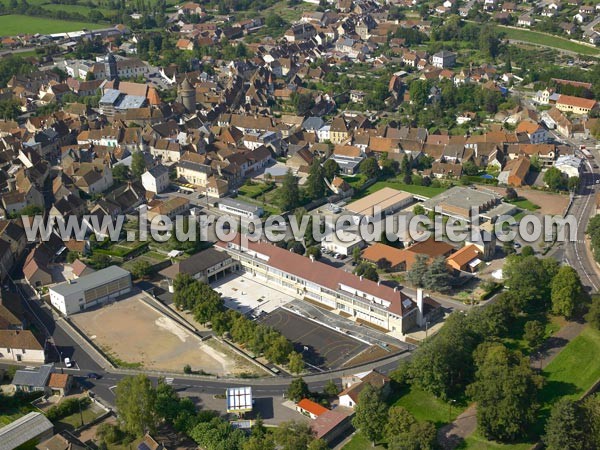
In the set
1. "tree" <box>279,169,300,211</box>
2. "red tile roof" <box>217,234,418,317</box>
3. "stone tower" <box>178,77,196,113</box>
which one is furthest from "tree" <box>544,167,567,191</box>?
"stone tower" <box>178,77,196,113</box>

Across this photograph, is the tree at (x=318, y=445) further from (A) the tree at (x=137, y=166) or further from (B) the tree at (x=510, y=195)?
(A) the tree at (x=137, y=166)

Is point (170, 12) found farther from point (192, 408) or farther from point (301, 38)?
point (192, 408)

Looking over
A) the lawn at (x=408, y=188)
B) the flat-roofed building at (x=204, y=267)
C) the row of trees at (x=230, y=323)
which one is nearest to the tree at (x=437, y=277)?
the row of trees at (x=230, y=323)

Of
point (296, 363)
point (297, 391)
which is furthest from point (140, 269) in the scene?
point (297, 391)

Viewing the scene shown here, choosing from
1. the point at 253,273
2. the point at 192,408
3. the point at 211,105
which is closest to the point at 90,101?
the point at 211,105

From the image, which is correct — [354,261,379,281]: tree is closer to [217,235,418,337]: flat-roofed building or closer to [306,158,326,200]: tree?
[217,235,418,337]: flat-roofed building

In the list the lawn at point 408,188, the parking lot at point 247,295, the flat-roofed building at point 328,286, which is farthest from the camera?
the lawn at point 408,188
